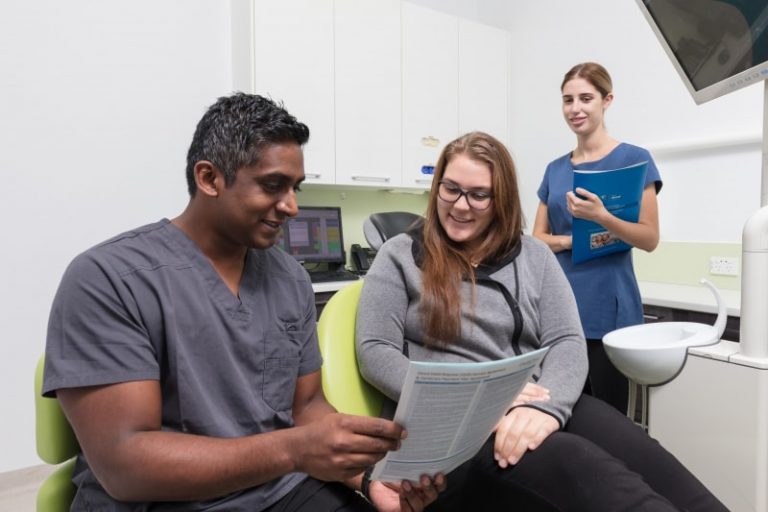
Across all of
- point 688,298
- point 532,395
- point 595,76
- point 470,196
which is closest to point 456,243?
point 470,196

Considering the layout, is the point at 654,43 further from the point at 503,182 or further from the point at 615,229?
the point at 503,182

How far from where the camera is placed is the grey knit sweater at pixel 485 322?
1.19m

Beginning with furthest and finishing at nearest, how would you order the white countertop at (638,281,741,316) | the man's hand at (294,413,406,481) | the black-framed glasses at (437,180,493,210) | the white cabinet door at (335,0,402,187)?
the white cabinet door at (335,0,402,187) < the white countertop at (638,281,741,316) < the black-framed glasses at (437,180,493,210) < the man's hand at (294,413,406,481)

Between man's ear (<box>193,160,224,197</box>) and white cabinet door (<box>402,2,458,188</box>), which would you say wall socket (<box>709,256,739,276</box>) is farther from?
man's ear (<box>193,160,224,197</box>)

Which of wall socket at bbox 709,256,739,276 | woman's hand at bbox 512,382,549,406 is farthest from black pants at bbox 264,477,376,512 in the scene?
wall socket at bbox 709,256,739,276

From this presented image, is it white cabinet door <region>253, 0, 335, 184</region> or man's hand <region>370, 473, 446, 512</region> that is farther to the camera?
white cabinet door <region>253, 0, 335, 184</region>

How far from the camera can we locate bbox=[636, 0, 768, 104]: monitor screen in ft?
3.51

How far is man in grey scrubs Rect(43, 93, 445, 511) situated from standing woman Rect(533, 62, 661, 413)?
0.96 meters

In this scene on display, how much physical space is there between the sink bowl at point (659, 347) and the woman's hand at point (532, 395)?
271mm

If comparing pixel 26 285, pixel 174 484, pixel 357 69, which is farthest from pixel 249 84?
pixel 174 484

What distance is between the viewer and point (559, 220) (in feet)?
6.21

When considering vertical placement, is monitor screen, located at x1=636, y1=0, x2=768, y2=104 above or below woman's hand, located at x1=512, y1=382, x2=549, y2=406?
above

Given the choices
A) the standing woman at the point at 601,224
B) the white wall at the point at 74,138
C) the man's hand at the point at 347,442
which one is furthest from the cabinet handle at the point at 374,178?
the man's hand at the point at 347,442

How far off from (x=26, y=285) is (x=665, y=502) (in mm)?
2423
